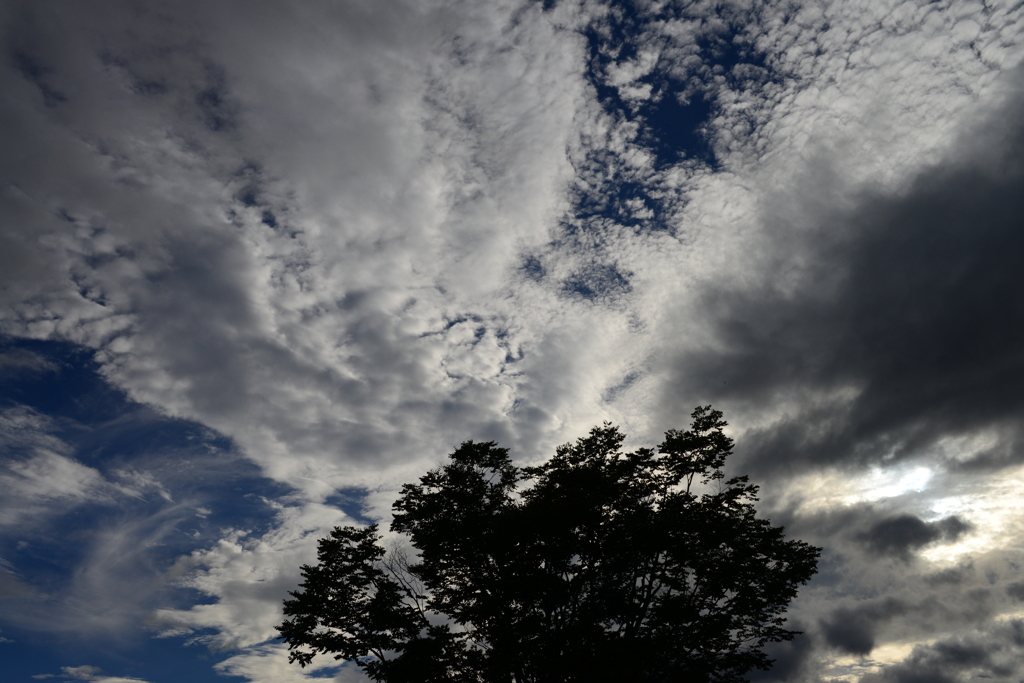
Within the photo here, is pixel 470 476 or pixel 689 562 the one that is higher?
pixel 470 476

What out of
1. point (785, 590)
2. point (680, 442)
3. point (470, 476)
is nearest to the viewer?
point (785, 590)

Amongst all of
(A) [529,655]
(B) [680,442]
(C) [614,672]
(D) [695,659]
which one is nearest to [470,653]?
(A) [529,655]

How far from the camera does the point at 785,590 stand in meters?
21.5

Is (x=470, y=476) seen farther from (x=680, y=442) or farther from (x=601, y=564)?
(x=680, y=442)

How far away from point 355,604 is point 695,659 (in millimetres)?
19184

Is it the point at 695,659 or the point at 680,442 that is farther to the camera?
the point at 680,442

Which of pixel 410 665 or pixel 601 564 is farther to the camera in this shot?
pixel 410 665

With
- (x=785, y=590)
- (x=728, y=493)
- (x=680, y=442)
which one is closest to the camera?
(x=785, y=590)

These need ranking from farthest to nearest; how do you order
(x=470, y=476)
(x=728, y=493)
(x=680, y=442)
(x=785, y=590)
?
(x=470, y=476)
(x=680, y=442)
(x=728, y=493)
(x=785, y=590)

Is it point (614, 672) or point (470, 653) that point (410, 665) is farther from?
point (614, 672)

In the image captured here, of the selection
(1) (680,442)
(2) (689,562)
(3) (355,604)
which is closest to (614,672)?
(2) (689,562)

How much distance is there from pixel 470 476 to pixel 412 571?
258 inches

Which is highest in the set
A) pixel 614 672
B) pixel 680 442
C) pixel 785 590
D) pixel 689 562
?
pixel 680 442

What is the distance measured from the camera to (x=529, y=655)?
24.1 m
